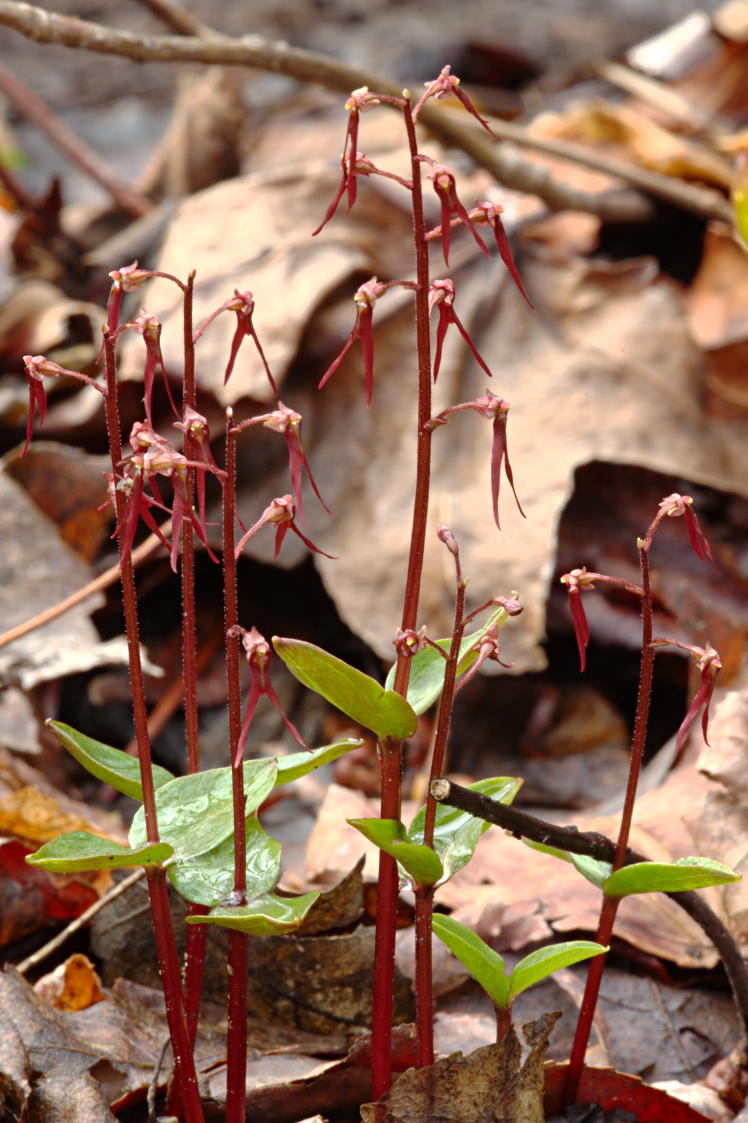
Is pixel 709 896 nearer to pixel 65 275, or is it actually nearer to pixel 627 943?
Result: pixel 627 943

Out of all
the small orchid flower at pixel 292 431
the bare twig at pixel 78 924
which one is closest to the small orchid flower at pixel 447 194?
the small orchid flower at pixel 292 431

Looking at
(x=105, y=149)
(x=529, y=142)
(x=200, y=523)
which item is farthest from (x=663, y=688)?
(x=105, y=149)

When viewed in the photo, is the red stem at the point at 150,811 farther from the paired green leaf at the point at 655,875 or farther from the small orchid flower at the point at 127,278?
the paired green leaf at the point at 655,875

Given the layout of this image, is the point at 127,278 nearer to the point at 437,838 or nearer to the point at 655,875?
the point at 437,838

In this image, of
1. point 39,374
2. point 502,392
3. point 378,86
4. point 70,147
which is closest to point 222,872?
point 39,374

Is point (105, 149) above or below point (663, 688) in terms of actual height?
above

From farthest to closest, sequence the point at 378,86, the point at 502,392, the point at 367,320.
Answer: the point at 502,392
the point at 378,86
the point at 367,320
